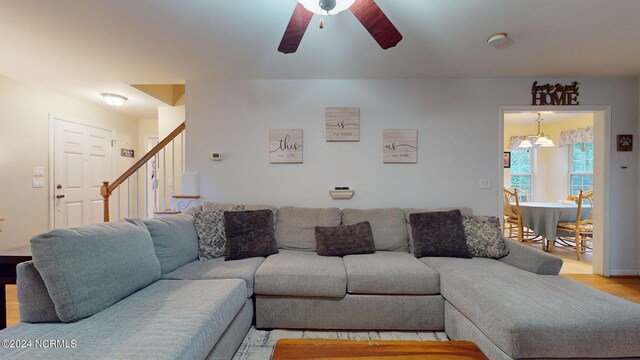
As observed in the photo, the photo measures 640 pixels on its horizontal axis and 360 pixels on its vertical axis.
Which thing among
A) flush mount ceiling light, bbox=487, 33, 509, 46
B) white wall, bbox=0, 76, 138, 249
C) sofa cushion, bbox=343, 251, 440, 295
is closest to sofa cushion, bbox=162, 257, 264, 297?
sofa cushion, bbox=343, 251, 440, 295

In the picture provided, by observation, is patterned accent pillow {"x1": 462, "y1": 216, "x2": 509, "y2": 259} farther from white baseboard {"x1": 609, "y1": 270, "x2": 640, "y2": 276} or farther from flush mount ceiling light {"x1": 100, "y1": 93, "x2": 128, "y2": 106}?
flush mount ceiling light {"x1": 100, "y1": 93, "x2": 128, "y2": 106}

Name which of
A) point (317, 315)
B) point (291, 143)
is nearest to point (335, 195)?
point (291, 143)

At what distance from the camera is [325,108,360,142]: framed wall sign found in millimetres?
3057

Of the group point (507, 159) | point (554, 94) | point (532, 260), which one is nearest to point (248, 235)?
point (532, 260)

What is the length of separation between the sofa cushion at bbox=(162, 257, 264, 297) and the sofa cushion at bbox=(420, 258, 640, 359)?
4.65ft

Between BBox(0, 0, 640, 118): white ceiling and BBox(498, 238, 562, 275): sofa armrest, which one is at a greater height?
BBox(0, 0, 640, 118): white ceiling

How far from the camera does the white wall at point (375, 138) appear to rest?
3070mm

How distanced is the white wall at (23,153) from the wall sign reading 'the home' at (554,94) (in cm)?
605

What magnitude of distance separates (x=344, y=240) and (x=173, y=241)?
139 centimetres

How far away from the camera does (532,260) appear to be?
2.04 metres

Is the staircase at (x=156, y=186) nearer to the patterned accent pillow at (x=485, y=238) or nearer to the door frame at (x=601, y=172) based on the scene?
the patterned accent pillow at (x=485, y=238)

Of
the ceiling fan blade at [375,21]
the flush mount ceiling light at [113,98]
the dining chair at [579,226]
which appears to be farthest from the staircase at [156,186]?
the dining chair at [579,226]

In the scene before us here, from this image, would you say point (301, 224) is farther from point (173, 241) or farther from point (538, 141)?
point (538, 141)

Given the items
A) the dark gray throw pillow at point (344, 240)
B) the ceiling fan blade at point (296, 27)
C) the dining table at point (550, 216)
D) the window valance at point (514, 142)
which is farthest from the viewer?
the window valance at point (514, 142)
